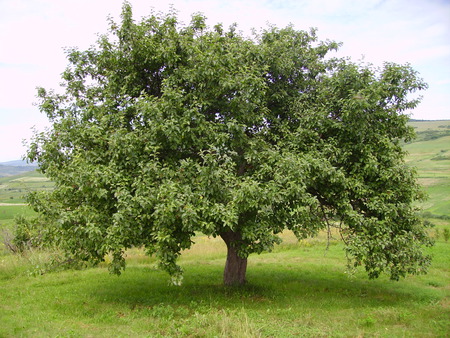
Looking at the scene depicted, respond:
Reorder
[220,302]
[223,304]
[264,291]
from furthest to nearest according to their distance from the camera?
[264,291] < [220,302] < [223,304]

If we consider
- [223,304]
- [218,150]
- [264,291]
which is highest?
[218,150]

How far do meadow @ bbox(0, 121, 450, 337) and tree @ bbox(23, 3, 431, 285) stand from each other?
1725 millimetres

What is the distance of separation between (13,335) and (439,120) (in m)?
179

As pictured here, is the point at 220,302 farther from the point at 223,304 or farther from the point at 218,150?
the point at 218,150

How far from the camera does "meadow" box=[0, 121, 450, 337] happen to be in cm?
1033

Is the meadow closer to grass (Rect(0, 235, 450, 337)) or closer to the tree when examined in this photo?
grass (Rect(0, 235, 450, 337))

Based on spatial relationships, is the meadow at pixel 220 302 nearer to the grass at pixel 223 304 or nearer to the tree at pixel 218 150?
the grass at pixel 223 304

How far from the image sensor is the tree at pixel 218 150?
34.2ft

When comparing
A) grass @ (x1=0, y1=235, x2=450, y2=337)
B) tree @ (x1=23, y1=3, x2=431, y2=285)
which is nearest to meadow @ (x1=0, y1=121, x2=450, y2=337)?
grass @ (x1=0, y1=235, x2=450, y2=337)

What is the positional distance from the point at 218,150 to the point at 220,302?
588 cm

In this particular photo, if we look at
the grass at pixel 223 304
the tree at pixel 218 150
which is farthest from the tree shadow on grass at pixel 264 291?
the tree at pixel 218 150

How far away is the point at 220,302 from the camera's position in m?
13.0

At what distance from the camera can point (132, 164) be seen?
1105 cm

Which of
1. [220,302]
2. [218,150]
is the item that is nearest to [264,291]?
[220,302]
